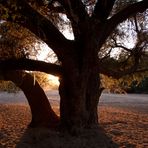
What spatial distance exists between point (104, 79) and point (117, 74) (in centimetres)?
549

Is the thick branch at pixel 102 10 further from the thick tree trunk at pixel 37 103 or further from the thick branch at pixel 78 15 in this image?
the thick tree trunk at pixel 37 103

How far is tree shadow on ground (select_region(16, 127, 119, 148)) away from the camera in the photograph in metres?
14.0

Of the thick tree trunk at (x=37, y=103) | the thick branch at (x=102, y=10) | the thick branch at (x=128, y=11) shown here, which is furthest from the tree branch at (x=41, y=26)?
the thick tree trunk at (x=37, y=103)

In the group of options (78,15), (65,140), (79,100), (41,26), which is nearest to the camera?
(41,26)

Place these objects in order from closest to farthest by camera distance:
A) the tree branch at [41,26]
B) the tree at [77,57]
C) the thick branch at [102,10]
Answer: the tree branch at [41,26] → the tree at [77,57] → the thick branch at [102,10]

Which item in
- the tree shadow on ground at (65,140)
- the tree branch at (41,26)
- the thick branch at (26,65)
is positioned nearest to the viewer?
the tree branch at (41,26)

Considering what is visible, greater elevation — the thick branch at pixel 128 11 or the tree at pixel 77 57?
the thick branch at pixel 128 11

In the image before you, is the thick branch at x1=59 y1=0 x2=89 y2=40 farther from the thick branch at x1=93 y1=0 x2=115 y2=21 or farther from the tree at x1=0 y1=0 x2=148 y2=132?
the thick branch at x1=93 y1=0 x2=115 y2=21

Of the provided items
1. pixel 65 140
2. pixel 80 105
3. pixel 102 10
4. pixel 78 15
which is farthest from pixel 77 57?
pixel 65 140

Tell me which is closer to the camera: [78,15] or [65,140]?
[65,140]

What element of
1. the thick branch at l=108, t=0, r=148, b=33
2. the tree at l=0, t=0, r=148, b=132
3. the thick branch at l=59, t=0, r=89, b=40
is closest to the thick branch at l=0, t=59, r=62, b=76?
the tree at l=0, t=0, r=148, b=132

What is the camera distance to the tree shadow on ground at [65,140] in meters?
14.0

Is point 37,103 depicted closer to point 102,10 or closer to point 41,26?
point 41,26

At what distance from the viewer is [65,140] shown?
47.1 ft
